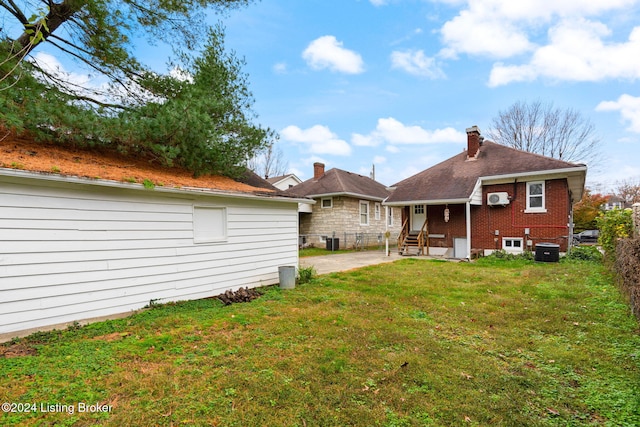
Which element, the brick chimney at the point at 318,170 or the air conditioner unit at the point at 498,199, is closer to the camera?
the air conditioner unit at the point at 498,199

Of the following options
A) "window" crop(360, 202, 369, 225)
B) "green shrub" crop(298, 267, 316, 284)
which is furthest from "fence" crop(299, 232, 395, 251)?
"green shrub" crop(298, 267, 316, 284)

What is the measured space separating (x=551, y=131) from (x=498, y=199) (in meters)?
17.9

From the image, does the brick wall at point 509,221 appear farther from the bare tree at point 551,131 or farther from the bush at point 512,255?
the bare tree at point 551,131

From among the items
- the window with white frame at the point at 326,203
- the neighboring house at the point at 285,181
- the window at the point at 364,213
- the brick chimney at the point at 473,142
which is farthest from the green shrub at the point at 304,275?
the neighboring house at the point at 285,181

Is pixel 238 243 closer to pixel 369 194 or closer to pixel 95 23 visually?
pixel 95 23

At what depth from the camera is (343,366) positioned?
338cm

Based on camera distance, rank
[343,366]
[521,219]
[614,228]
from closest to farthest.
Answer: [343,366]
[614,228]
[521,219]

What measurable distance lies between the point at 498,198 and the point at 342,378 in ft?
40.5

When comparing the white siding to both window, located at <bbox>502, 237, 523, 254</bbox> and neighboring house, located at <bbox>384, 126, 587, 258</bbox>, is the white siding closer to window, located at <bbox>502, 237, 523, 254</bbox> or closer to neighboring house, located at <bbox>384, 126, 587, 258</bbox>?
neighboring house, located at <bbox>384, 126, 587, 258</bbox>

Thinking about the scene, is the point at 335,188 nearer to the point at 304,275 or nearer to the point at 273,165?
the point at 304,275

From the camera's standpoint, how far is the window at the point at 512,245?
12.5 metres

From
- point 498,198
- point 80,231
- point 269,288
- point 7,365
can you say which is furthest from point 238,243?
point 498,198

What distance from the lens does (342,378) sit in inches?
123

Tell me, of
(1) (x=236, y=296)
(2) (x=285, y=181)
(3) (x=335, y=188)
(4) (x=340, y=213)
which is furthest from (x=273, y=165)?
(1) (x=236, y=296)
